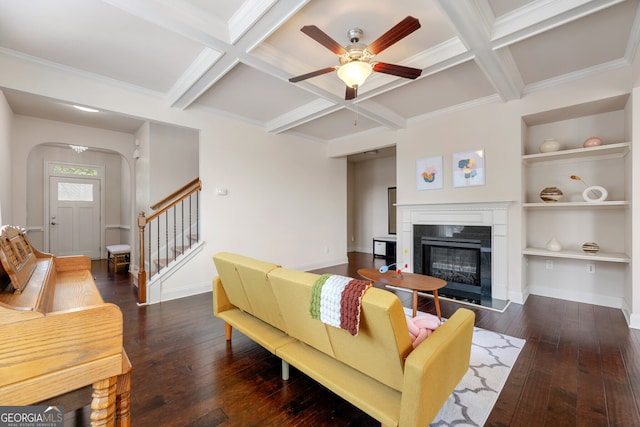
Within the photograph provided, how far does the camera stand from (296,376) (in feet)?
6.85

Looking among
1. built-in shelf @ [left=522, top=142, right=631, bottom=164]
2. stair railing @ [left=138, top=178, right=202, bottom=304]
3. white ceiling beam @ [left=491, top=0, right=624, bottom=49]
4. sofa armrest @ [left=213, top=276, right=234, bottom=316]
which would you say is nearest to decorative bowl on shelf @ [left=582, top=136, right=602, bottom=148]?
built-in shelf @ [left=522, top=142, right=631, bottom=164]

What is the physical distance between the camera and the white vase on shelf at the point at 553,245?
3652 mm

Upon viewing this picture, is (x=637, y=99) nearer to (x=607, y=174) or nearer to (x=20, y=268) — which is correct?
(x=607, y=174)

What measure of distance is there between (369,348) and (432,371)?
0.31 m

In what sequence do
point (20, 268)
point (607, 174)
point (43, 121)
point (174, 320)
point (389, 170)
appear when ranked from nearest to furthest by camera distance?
point (20, 268), point (174, 320), point (607, 174), point (43, 121), point (389, 170)

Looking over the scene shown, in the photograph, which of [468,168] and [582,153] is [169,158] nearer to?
[468,168]

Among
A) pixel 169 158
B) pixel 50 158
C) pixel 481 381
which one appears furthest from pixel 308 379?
pixel 50 158

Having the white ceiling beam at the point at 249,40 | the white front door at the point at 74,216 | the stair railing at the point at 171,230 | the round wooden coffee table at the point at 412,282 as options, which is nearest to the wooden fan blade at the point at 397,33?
the white ceiling beam at the point at 249,40

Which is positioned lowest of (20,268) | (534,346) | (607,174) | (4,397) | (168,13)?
(534,346)

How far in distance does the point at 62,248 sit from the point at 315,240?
5988 mm

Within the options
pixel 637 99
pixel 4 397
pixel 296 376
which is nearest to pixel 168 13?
pixel 4 397

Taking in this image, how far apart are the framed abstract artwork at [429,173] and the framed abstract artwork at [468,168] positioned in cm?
22

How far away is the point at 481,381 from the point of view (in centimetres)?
203

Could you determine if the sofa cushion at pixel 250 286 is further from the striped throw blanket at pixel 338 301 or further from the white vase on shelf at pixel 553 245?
the white vase on shelf at pixel 553 245
